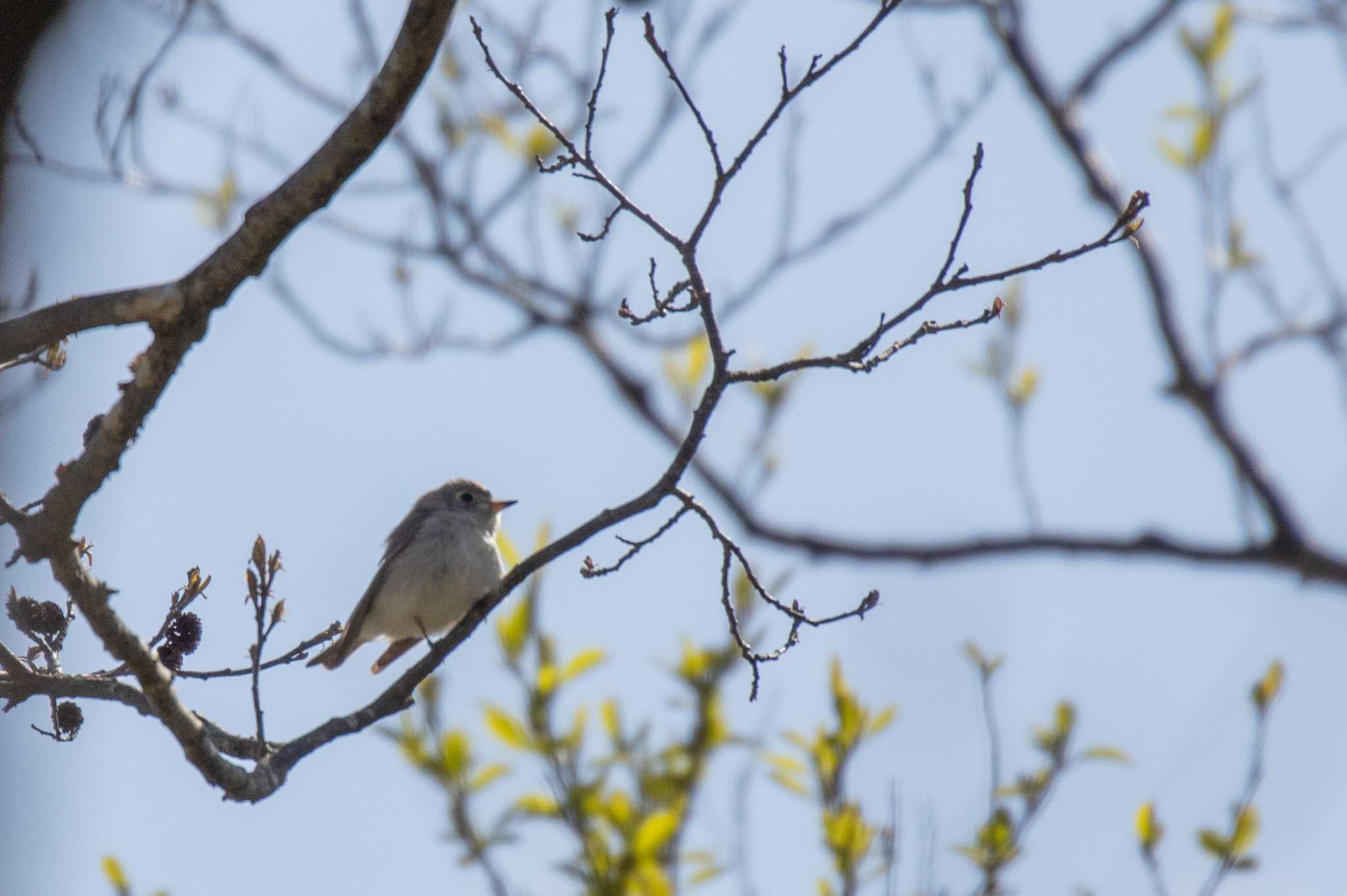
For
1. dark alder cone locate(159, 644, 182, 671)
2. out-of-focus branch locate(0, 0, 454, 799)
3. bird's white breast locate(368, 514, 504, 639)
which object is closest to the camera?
out-of-focus branch locate(0, 0, 454, 799)

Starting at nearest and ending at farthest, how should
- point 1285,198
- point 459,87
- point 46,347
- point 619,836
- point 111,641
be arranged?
point 111,641 < point 46,347 < point 619,836 < point 1285,198 < point 459,87

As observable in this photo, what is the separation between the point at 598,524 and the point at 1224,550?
3806 millimetres

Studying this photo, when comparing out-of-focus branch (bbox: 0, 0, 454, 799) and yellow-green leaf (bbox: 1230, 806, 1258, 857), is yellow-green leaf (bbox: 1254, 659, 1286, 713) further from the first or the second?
out-of-focus branch (bbox: 0, 0, 454, 799)

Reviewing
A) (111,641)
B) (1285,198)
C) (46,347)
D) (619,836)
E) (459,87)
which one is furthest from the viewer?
(459,87)

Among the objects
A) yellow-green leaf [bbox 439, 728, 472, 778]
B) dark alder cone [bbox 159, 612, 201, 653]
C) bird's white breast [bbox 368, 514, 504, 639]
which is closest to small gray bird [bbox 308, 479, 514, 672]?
bird's white breast [bbox 368, 514, 504, 639]

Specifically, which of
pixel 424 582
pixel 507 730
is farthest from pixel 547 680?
pixel 424 582

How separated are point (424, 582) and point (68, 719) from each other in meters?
3.39

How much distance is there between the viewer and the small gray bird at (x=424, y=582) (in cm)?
703

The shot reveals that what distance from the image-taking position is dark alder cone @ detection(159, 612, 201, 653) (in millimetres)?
3824

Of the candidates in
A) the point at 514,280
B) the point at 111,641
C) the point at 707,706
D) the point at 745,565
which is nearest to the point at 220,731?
the point at 111,641

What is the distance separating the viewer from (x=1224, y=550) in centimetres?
658

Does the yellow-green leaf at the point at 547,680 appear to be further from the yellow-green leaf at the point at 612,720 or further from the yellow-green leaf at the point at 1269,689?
the yellow-green leaf at the point at 1269,689

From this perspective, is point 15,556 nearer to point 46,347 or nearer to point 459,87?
point 46,347

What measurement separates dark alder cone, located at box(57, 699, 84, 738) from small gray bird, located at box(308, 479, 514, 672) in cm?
306
